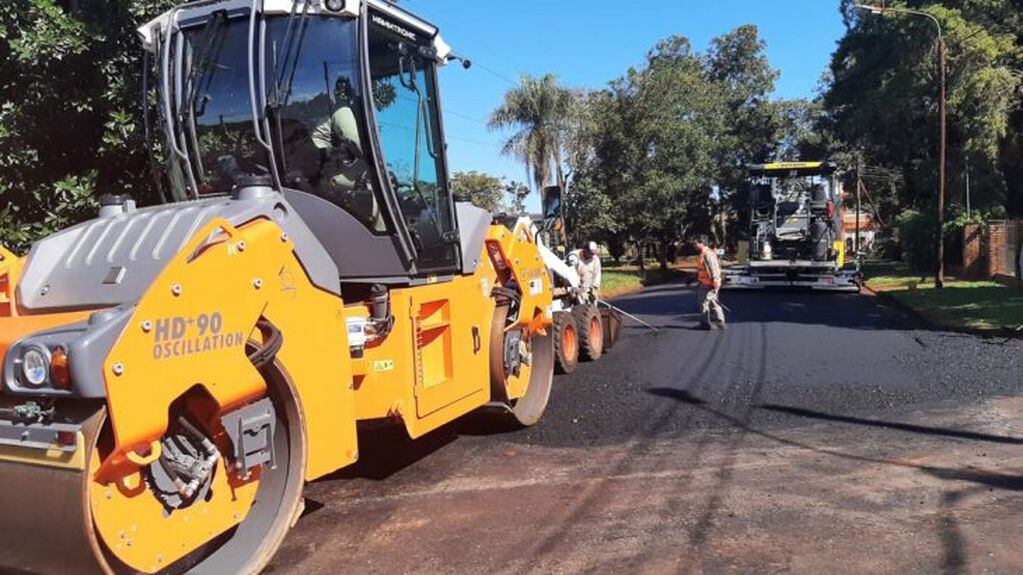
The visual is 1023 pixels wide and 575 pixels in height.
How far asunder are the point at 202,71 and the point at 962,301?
1669 cm

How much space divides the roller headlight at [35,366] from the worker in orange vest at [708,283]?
12.1 meters

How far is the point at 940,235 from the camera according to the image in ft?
69.7

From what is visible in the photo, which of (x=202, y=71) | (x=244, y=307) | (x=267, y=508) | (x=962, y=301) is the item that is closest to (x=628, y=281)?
(x=962, y=301)

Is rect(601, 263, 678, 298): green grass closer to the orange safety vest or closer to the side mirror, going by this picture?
the orange safety vest

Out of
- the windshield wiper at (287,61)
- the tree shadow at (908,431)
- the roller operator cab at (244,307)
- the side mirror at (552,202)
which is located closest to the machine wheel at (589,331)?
the tree shadow at (908,431)

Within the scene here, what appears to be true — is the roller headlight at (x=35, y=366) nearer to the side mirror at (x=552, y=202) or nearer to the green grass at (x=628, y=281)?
the side mirror at (x=552, y=202)

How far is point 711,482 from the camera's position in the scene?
577 centimetres

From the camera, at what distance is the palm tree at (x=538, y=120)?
31391mm

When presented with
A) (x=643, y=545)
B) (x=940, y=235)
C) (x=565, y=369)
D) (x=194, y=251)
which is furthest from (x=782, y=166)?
(x=194, y=251)

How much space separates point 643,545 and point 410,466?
2424mm

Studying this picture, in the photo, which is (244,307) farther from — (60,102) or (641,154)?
(641,154)

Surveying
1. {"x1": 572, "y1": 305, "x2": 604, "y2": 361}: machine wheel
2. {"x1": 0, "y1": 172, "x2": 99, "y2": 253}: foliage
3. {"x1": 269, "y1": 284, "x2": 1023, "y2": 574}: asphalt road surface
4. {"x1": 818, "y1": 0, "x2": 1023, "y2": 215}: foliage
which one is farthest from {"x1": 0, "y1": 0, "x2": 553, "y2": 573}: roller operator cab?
{"x1": 818, "y1": 0, "x2": 1023, "y2": 215}: foliage

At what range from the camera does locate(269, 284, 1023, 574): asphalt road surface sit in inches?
176

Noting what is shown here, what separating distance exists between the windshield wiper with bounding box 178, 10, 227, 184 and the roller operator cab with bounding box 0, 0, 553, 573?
15 mm
